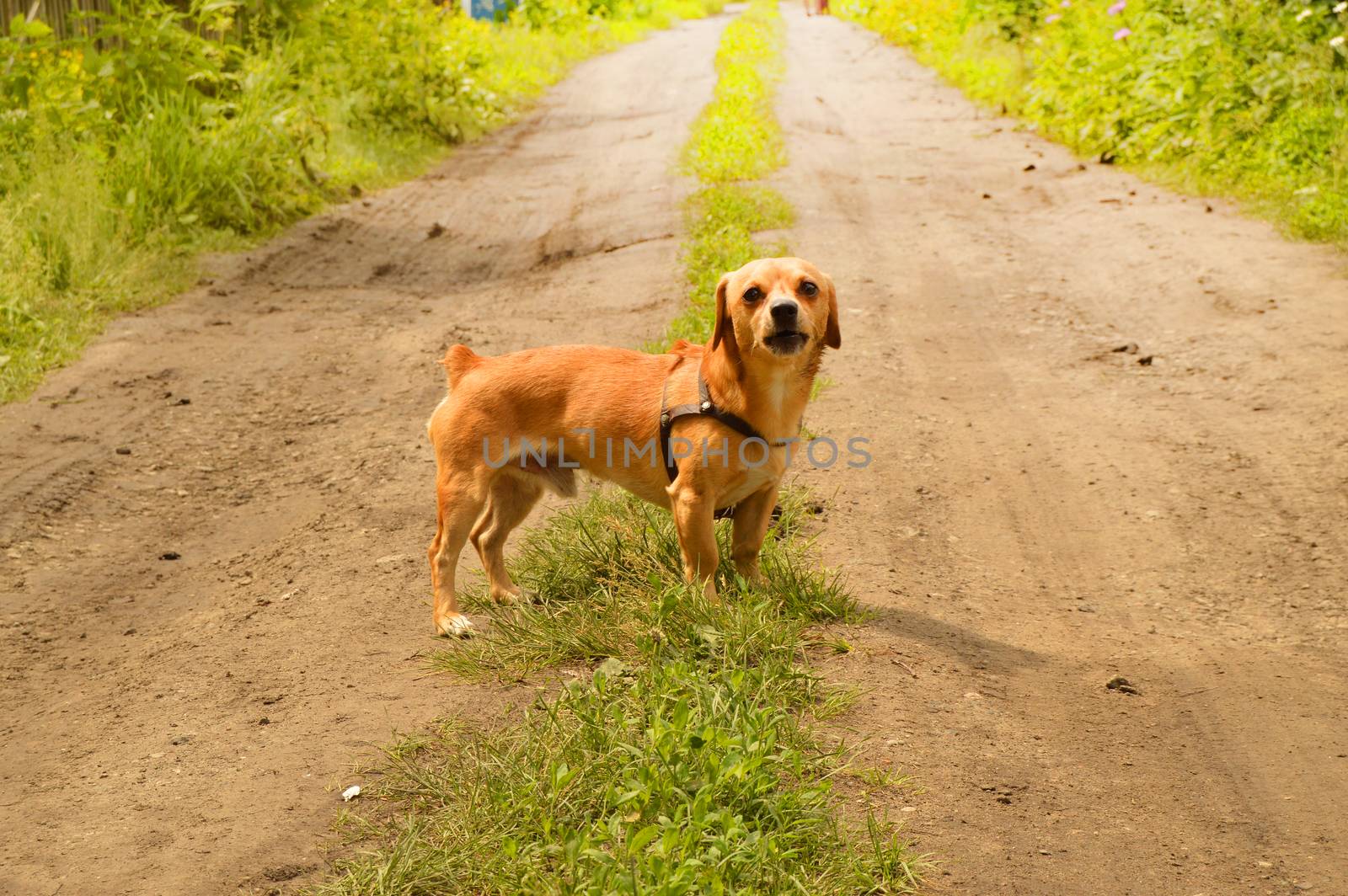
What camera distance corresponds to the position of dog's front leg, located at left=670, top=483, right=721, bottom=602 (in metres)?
4.04

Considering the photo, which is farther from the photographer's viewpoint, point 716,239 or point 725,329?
point 716,239

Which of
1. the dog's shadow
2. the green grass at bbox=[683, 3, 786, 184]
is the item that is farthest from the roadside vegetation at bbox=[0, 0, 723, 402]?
the dog's shadow

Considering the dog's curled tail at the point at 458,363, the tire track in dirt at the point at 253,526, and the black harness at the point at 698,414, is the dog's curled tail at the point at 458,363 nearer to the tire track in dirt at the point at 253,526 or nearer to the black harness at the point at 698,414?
the black harness at the point at 698,414

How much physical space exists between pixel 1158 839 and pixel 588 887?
1.41 m

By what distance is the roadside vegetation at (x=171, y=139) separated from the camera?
28.7ft

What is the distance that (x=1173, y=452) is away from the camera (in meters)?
Answer: 6.06

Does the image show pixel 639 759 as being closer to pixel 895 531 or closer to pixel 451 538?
pixel 451 538

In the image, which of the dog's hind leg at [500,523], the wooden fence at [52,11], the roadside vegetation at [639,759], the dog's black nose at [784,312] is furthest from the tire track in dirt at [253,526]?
the wooden fence at [52,11]

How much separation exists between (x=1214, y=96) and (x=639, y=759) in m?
10.0

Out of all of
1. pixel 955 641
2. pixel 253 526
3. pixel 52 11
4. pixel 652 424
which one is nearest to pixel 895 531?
pixel 955 641

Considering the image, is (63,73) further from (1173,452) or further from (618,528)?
(1173,452)

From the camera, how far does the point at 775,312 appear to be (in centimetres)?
381

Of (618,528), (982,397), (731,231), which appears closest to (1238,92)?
(731,231)

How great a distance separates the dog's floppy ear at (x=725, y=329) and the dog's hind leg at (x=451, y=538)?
2.96 ft
